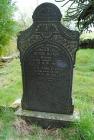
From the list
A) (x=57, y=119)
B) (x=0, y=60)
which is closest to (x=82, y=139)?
(x=57, y=119)

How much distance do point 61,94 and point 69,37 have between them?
0.92 metres

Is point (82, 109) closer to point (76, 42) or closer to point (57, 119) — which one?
point (57, 119)

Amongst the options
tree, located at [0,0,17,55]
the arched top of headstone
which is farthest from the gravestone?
tree, located at [0,0,17,55]

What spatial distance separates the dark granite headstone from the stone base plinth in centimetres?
10

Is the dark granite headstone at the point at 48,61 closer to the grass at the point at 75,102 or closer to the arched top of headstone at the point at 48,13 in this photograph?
the arched top of headstone at the point at 48,13

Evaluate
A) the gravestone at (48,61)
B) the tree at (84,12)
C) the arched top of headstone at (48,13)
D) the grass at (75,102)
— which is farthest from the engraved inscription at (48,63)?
the tree at (84,12)

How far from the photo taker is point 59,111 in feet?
15.5

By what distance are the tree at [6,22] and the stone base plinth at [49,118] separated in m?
5.71

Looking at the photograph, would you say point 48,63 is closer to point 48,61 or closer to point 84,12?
point 48,61

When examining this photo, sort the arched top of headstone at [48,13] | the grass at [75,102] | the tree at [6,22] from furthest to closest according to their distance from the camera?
the tree at [6,22] < the arched top of headstone at [48,13] < the grass at [75,102]

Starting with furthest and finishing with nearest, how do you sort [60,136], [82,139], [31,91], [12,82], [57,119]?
[12,82]
[31,91]
[57,119]
[60,136]
[82,139]

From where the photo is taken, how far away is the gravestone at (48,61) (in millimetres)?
4523

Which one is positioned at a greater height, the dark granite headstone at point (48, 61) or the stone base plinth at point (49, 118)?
the dark granite headstone at point (48, 61)

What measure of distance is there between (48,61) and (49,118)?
895mm
